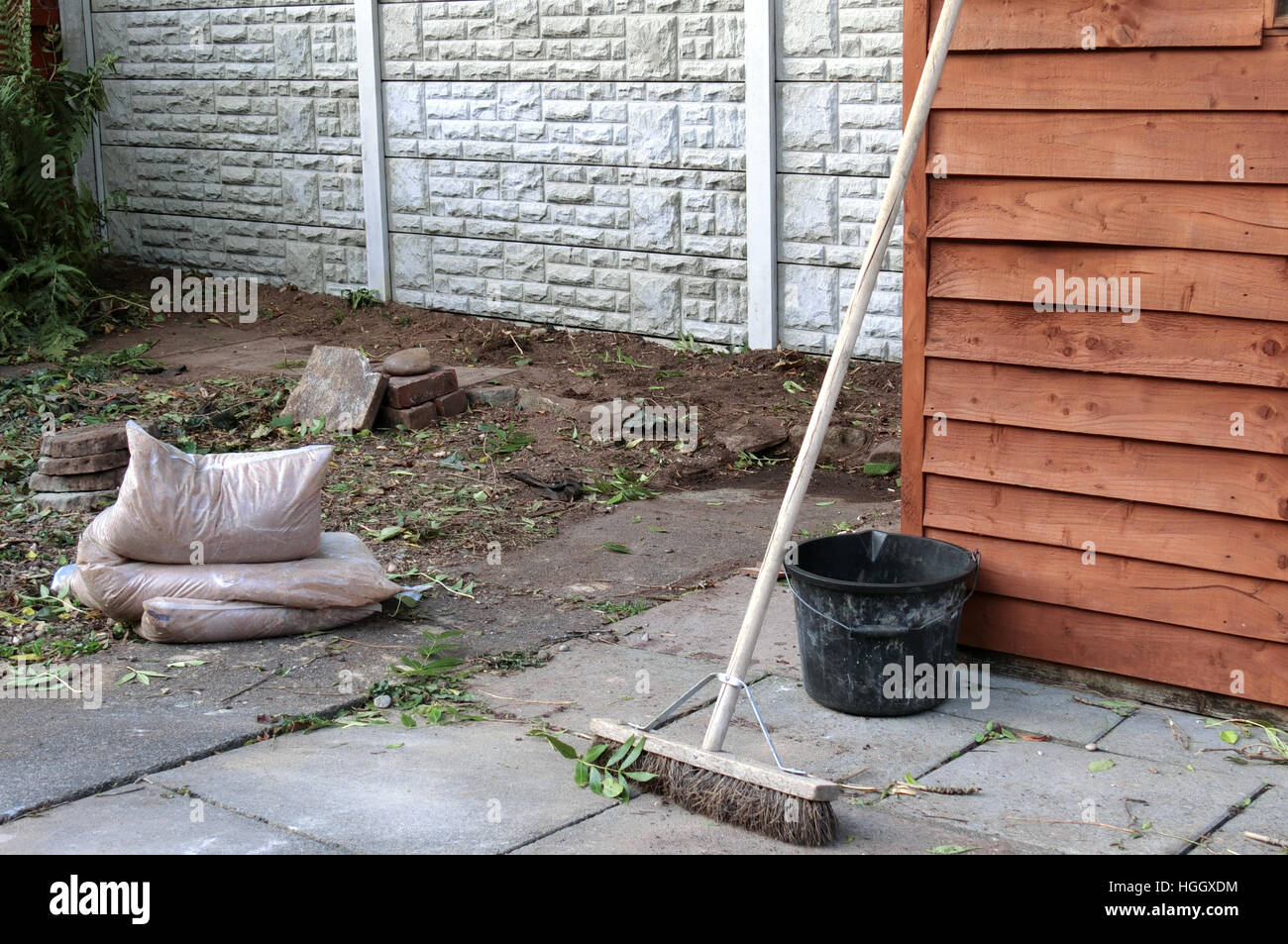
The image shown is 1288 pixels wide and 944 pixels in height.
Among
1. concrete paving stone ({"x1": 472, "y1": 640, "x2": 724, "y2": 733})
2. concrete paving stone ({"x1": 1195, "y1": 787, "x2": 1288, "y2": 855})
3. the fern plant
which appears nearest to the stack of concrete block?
concrete paving stone ({"x1": 472, "y1": 640, "x2": 724, "y2": 733})

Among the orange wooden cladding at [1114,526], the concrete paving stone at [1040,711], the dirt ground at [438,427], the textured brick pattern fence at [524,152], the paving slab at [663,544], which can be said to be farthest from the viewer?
the textured brick pattern fence at [524,152]

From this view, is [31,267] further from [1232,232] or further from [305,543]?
[1232,232]

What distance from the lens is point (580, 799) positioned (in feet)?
12.0

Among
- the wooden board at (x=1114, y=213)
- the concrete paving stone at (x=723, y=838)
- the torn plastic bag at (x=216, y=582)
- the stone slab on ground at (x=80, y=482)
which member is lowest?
the concrete paving stone at (x=723, y=838)

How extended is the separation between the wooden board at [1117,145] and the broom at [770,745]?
26 centimetres

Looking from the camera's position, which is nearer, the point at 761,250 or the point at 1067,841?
the point at 1067,841

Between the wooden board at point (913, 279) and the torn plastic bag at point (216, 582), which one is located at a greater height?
the wooden board at point (913, 279)

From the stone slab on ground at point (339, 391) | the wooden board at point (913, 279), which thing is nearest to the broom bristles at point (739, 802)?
the wooden board at point (913, 279)

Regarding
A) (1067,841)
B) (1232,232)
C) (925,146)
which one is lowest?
(1067,841)

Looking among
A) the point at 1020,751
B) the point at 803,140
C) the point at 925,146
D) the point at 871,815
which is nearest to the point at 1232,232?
the point at 925,146

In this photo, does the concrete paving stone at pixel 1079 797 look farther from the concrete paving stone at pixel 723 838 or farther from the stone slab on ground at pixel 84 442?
the stone slab on ground at pixel 84 442

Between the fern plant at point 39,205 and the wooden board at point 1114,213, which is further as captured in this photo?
the fern plant at point 39,205

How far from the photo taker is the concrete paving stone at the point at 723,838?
3.38 m

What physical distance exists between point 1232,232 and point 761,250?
517cm
